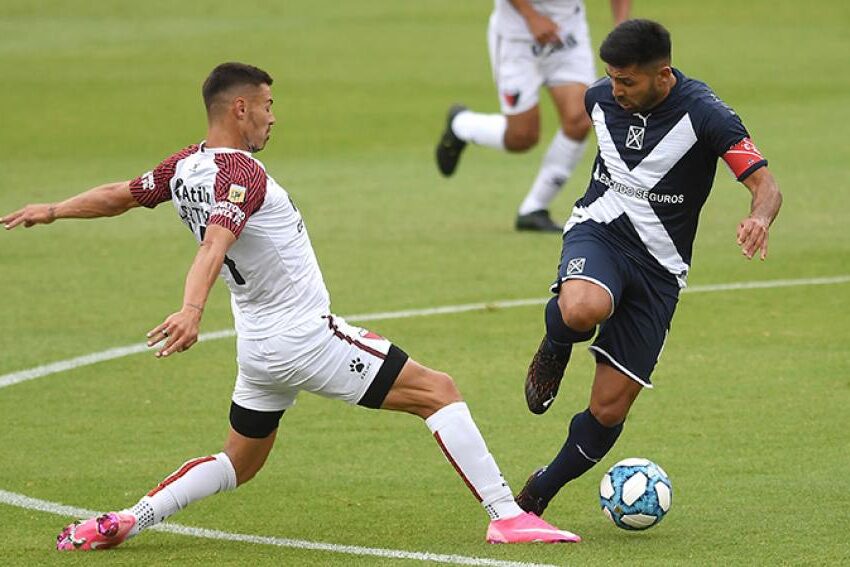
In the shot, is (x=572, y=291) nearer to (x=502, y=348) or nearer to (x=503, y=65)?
(x=502, y=348)

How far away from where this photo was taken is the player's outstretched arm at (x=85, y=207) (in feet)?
24.3

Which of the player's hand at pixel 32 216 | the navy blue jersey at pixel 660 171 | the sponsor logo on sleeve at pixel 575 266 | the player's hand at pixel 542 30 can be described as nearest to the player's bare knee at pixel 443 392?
the sponsor logo on sleeve at pixel 575 266

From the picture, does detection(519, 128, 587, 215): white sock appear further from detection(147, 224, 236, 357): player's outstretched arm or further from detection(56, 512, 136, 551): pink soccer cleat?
detection(147, 224, 236, 357): player's outstretched arm

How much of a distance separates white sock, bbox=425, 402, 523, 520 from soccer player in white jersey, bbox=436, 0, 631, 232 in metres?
8.29

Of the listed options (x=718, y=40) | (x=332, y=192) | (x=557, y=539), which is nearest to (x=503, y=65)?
(x=332, y=192)

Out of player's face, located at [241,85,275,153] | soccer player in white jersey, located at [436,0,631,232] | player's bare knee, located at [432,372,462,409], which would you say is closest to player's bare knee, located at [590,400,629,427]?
player's bare knee, located at [432,372,462,409]

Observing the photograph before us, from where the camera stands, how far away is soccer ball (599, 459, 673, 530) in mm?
7238

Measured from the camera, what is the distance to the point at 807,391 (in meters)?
10.0

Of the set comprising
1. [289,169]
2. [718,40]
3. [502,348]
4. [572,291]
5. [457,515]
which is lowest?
[718,40]

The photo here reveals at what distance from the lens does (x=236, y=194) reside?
6758mm

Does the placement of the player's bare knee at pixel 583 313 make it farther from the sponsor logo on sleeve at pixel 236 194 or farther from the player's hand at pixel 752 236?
the sponsor logo on sleeve at pixel 236 194

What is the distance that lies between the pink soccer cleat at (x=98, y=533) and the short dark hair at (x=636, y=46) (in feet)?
8.95

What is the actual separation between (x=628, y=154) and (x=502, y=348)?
12.1 feet

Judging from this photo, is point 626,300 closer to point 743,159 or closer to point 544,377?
point 544,377
